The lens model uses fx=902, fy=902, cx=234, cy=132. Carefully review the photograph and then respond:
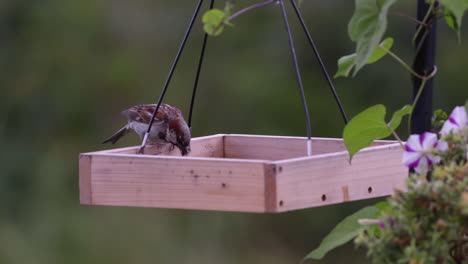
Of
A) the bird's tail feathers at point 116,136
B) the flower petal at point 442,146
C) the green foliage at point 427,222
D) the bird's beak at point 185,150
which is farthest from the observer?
the bird's tail feathers at point 116,136

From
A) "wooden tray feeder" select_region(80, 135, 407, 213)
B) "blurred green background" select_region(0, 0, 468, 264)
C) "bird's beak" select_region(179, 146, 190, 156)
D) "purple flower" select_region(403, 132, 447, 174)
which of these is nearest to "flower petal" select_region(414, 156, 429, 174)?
"purple flower" select_region(403, 132, 447, 174)

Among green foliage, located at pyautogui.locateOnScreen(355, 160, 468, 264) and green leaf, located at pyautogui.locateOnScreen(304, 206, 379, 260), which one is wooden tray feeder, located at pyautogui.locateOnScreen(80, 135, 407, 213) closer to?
green leaf, located at pyautogui.locateOnScreen(304, 206, 379, 260)

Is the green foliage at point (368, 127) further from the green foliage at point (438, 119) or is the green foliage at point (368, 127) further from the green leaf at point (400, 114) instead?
the green foliage at point (438, 119)

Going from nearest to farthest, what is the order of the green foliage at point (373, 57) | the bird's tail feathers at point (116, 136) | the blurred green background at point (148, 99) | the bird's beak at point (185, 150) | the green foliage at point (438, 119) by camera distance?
the green foliage at point (373, 57), the green foliage at point (438, 119), the bird's beak at point (185, 150), the bird's tail feathers at point (116, 136), the blurred green background at point (148, 99)

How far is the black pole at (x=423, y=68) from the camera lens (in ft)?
5.61

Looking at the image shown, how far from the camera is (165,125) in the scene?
2.98 m

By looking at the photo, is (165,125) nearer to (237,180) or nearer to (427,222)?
(237,180)

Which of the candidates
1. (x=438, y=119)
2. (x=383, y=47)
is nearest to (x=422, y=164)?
A: (x=383, y=47)

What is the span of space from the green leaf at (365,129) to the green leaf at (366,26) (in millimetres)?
169

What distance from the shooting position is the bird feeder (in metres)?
1.94

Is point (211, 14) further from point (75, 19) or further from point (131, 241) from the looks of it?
point (75, 19)

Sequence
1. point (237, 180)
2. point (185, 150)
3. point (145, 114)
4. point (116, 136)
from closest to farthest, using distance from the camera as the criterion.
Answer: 1. point (237, 180)
2. point (185, 150)
3. point (145, 114)
4. point (116, 136)

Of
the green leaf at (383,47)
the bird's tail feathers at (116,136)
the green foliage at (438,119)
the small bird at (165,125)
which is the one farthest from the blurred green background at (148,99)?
the green leaf at (383,47)

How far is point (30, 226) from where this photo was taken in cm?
618
